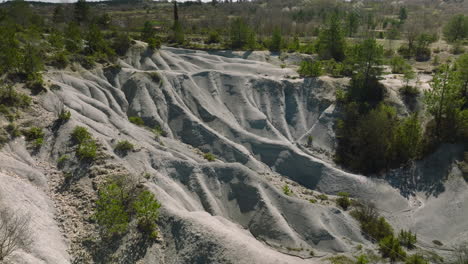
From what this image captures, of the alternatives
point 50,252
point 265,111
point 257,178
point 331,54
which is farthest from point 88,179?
point 331,54

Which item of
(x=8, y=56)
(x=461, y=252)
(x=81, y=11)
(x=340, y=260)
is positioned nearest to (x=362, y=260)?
(x=340, y=260)

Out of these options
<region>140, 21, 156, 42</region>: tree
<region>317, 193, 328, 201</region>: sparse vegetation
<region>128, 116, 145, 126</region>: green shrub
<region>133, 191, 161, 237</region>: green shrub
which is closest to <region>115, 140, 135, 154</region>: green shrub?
<region>133, 191, 161, 237</region>: green shrub

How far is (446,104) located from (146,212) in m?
36.4

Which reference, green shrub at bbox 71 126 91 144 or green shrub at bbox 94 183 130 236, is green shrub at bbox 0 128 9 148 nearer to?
green shrub at bbox 71 126 91 144

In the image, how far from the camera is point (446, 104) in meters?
38.1

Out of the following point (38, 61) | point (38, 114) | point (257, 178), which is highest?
point (38, 61)

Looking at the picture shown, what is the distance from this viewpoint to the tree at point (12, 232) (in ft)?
51.4

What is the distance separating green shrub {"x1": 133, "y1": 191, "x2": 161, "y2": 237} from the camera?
21.4 metres

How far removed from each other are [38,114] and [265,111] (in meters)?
29.7

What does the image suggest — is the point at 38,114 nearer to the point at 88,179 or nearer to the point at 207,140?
the point at 88,179

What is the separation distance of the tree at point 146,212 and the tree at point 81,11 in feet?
228

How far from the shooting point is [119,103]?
4341 centimetres

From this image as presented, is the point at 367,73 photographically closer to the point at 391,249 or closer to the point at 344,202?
the point at 344,202

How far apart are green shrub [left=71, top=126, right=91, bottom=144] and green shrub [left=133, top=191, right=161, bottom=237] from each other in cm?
999
